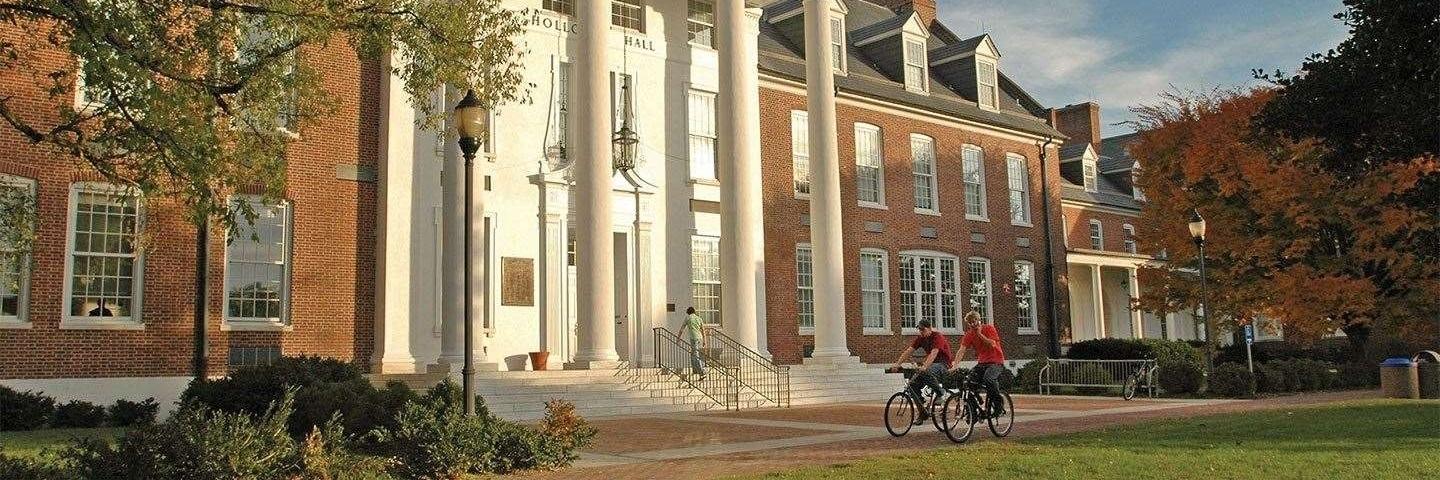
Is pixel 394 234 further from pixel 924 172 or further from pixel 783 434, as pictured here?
pixel 924 172

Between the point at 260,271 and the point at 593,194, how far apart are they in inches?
233

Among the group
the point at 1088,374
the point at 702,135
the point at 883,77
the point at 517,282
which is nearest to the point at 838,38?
the point at 883,77

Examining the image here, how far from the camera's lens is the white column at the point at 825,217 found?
24.6 metres

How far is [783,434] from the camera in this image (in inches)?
564

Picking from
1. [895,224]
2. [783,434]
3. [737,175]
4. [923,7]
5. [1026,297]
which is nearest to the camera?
[783,434]

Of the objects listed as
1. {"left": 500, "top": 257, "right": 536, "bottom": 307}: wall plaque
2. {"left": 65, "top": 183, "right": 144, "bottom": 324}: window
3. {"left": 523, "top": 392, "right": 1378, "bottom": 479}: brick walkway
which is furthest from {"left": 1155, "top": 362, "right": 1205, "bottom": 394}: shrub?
{"left": 65, "top": 183, "right": 144, "bottom": 324}: window

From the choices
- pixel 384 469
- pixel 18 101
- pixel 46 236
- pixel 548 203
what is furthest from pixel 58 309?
pixel 384 469

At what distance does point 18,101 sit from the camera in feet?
57.5

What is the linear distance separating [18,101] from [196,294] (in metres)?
3.96

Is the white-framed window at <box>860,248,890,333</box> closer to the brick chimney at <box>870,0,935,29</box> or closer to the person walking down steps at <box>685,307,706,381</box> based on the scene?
the person walking down steps at <box>685,307,706,381</box>

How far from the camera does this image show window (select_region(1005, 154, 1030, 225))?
110ft

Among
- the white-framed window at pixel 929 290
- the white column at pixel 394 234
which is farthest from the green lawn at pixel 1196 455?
the white-framed window at pixel 929 290

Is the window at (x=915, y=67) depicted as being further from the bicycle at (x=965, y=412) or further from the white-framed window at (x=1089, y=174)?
the bicycle at (x=965, y=412)

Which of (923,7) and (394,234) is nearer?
(394,234)
